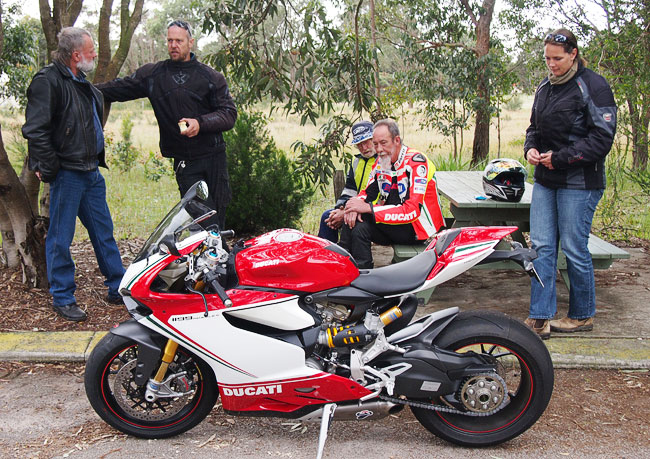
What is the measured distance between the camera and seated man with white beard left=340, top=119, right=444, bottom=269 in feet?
16.5

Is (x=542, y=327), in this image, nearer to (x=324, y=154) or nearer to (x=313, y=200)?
(x=324, y=154)

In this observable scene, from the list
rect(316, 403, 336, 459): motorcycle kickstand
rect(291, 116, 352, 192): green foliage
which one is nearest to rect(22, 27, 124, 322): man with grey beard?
rect(291, 116, 352, 192): green foliage

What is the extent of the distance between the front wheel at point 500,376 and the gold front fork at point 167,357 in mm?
1218

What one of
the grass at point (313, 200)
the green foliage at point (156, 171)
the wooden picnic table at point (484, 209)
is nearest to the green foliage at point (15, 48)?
the grass at point (313, 200)

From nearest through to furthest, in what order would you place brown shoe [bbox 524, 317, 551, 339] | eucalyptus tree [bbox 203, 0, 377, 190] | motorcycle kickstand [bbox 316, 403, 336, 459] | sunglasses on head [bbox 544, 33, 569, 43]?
1. motorcycle kickstand [bbox 316, 403, 336, 459]
2. sunglasses on head [bbox 544, 33, 569, 43]
3. brown shoe [bbox 524, 317, 551, 339]
4. eucalyptus tree [bbox 203, 0, 377, 190]

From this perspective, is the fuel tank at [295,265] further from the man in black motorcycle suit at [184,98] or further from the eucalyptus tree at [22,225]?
the eucalyptus tree at [22,225]

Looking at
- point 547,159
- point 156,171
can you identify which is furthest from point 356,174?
point 156,171

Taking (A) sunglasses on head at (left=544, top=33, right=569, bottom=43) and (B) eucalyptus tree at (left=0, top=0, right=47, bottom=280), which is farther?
(B) eucalyptus tree at (left=0, top=0, right=47, bottom=280)

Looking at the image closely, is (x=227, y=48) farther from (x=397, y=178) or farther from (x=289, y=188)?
(x=397, y=178)

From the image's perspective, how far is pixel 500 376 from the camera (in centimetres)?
343

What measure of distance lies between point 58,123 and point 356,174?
2.30 meters

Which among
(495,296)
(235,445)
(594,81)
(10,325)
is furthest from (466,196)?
(10,325)

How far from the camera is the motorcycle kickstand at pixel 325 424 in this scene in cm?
324

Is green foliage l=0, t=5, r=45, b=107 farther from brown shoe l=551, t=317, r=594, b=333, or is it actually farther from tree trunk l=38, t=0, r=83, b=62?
brown shoe l=551, t=317, r=594, b=333
